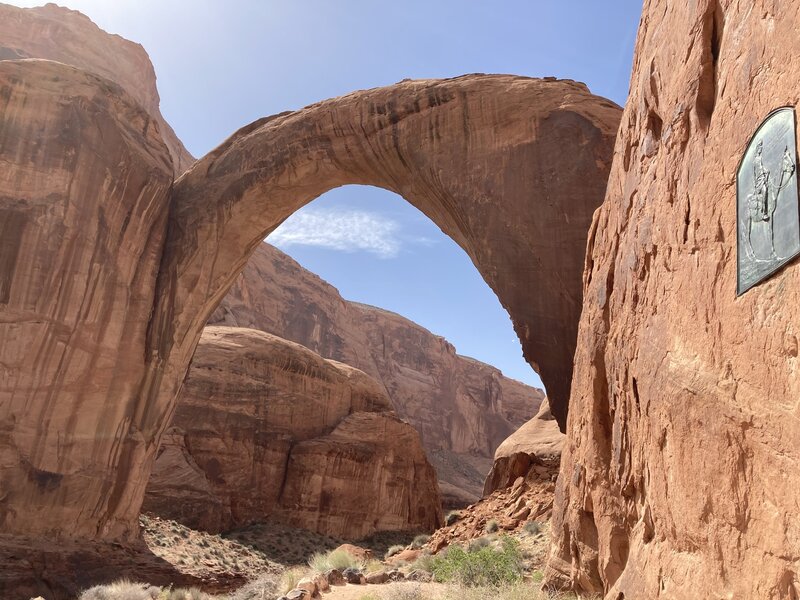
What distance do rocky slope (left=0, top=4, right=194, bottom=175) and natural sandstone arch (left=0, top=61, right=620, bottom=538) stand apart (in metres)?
30.5

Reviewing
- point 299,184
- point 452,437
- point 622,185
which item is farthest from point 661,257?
point 452,437

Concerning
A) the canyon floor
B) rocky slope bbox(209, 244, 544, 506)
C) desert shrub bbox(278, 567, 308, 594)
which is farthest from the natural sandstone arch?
rocky slope bbox(209, 244, 544, 506)

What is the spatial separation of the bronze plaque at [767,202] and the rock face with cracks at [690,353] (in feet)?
0.29

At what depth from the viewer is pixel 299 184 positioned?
1365cm

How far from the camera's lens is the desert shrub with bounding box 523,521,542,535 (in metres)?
11.0

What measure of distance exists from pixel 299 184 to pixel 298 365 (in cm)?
1490

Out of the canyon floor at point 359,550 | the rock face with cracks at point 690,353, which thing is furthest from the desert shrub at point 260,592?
the rock face with cracks at point 690,353

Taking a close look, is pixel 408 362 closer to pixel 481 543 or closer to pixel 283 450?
pixel 283 450

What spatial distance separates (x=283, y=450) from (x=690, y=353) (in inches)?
918

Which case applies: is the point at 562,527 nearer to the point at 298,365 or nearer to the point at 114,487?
the point at 114,487

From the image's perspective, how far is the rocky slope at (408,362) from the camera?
154 feet

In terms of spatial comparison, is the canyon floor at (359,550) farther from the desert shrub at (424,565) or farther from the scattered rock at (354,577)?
the scattered rock at (354,577)

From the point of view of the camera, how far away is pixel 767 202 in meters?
3.16

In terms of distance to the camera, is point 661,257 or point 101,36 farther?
point 101,36
